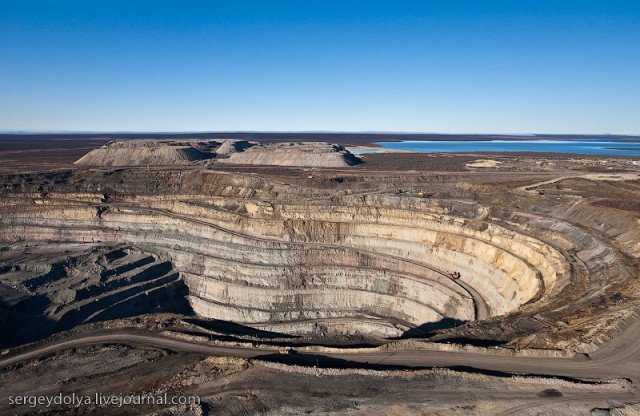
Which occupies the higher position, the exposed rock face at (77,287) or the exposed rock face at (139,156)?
the exposed rock face at (139,156)

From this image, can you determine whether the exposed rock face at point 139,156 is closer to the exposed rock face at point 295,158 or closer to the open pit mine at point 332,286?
the exposed rock face at point 295,158

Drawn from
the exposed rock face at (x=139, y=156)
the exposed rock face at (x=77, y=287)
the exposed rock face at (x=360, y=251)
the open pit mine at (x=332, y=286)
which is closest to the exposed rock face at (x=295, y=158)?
the exposed rock face at (x=139, y=156)

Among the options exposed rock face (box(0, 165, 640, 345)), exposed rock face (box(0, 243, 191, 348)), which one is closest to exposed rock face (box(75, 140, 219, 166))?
exposed rock face (box(0, 165, 640, 345))

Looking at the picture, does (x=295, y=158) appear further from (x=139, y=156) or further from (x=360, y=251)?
(x=360, y=251)

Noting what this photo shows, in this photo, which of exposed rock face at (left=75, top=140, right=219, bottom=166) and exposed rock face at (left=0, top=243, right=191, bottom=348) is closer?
exposed rock face at (left=0, top=243, right=191, bottom=348)

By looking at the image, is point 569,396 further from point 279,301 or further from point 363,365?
point 279,301

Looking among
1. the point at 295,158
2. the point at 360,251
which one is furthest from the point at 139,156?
the point at 360,251

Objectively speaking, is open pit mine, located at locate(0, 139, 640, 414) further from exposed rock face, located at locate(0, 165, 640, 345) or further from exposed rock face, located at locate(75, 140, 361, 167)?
exposed rock face, located at locate(75, 140, 361, 167)

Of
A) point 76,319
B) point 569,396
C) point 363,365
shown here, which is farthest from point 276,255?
point 569,396
